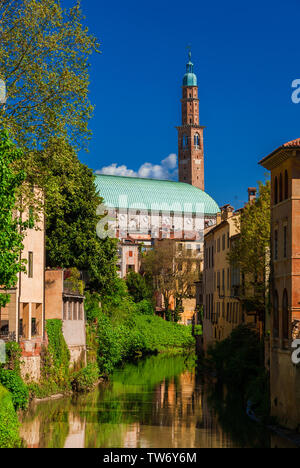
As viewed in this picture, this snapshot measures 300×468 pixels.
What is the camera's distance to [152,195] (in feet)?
585

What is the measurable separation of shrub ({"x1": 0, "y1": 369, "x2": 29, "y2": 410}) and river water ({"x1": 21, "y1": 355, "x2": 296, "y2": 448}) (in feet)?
2.38

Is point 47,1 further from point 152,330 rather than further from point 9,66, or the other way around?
point 152,330

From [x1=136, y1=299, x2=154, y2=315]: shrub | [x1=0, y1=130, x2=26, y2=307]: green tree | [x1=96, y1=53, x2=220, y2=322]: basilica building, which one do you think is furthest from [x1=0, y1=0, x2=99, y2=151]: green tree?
[x1=96, y1=53, x2=220, y2=322]: basilica building

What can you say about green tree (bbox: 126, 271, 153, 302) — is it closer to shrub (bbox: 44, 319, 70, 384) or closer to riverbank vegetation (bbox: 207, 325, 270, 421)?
riverbank vegetation (bbox: 207, 325, 270, 421)

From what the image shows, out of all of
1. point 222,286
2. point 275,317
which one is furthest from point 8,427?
point 222,286

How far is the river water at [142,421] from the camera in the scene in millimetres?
30328

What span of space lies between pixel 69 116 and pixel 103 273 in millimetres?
24273

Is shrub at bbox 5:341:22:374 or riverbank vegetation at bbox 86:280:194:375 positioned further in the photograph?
riverbank vegetation at bbox 86:280:194:375

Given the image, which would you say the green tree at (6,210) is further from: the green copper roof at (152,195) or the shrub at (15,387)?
the green copper roof at (152,195)

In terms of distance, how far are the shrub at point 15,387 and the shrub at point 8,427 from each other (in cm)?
563

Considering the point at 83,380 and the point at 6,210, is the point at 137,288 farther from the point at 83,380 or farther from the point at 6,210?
the point at 6,210

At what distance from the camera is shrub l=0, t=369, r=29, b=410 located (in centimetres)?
3562

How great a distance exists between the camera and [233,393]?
153ft

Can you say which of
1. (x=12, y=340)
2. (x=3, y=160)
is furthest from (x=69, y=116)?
(x=12, y=340)
